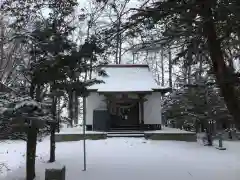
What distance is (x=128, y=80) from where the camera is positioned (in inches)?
837

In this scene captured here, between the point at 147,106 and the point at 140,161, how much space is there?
396 inches

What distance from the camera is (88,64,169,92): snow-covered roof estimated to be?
63.6 ft

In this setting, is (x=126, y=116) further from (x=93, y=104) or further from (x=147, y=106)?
(x=93, y=104)

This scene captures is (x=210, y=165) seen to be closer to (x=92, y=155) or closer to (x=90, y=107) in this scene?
(x=92, y=155)

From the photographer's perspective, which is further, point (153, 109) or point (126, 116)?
point (126, 116)

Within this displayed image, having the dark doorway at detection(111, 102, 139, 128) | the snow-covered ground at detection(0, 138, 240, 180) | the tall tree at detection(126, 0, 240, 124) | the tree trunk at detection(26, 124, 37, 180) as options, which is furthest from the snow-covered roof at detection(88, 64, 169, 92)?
the tall tree at detection(126, 0, 240, 124)

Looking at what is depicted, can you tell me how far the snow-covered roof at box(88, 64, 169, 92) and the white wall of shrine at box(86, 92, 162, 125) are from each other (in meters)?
0.73

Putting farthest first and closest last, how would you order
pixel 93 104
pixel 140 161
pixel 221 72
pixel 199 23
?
1. pixel 93 104
2. pixel 140 161
3. pixel 221 72
4. pixel 199 23

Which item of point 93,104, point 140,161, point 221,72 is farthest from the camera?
point 93,104

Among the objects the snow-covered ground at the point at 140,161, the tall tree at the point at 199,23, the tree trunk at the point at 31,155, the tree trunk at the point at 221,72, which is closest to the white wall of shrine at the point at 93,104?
the snow-covered ground at the point at 140,161

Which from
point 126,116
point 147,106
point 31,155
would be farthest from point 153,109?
point 31,155

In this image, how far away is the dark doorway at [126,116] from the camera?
21.0m

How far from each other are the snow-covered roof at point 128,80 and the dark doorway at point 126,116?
1.51 metres

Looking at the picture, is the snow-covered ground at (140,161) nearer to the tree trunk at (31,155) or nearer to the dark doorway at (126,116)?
the tree trunk at (31,155)
